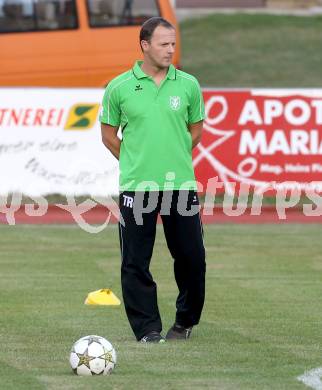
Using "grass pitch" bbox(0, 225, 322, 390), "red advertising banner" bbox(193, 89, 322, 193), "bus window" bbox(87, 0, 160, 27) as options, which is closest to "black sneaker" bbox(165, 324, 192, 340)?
"grass pitch" bbox(0, 225, 322, 390)

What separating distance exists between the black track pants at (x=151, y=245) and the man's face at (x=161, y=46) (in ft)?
2.77

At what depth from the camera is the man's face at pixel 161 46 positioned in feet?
29.1

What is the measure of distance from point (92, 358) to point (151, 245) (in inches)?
52.2

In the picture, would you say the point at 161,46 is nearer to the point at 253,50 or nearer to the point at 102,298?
the point at 102,298

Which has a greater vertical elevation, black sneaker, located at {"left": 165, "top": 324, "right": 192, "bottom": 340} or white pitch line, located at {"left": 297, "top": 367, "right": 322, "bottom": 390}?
white pitch line, located at {"left": 297, "top": 367, "right": 322, "bottom": 390}

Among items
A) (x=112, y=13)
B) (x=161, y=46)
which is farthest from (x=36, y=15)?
(x=161, y=46)

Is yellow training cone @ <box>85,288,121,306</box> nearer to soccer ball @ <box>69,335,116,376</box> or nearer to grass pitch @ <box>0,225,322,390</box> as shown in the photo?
grass pitch @ <box>0,225,322,390</box>

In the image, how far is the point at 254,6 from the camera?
44469 mm

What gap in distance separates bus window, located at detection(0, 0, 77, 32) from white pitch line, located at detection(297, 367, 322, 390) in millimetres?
15461

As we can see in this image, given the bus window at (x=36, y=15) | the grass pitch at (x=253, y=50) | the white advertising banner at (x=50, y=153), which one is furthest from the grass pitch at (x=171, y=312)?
the grass pitch at (x=253, y=50)

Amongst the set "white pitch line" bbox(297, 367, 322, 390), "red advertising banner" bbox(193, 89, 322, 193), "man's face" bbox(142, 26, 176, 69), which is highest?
"man's face" bbox(142, 26, 176, 69)

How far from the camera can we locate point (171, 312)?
10.8m

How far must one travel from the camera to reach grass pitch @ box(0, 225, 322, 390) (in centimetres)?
802

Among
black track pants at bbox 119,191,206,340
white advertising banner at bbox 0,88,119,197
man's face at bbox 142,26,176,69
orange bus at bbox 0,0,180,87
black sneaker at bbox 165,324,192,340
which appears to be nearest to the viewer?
man's face at bbox 142,26,176,69
